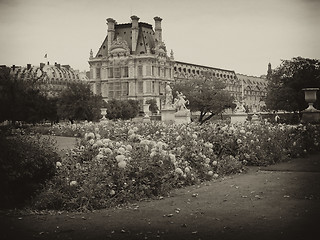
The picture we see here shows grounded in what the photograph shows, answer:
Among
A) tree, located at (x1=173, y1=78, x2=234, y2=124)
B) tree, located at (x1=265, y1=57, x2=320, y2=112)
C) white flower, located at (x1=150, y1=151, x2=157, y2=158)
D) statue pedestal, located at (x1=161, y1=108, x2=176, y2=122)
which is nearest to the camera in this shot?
white flower, located at (x1=150, y1=151, x2=157, y2=158)

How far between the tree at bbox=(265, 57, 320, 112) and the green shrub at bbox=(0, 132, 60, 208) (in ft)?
112

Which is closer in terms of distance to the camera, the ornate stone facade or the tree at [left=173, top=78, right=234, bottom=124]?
the tree at [left=173, top=78, right=234, bottom=124]

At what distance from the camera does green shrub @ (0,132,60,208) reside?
19.2 ft

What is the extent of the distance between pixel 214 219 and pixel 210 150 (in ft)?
12.5

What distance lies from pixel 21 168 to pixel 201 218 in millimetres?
2628

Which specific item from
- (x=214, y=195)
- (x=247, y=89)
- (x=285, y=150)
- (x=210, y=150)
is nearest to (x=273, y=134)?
(x=285, y=150)

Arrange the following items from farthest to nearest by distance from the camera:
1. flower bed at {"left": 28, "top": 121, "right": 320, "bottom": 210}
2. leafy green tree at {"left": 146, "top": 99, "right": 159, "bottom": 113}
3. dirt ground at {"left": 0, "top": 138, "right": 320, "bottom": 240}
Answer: leafy green tree at {"left": 146, "top": 99, "right": 159, "bottom": 113} < flower bed at {"left": 28, "top": 121, "right": 320, "bottom": 210} < dirt ground at {"left": 0, "top": 138, "right": 320, "bottom": 240}

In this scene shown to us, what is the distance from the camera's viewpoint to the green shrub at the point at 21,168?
5.85 meters

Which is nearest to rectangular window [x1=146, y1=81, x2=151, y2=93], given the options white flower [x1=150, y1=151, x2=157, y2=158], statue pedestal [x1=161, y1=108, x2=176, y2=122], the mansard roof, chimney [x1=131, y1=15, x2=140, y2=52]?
the mansard roof

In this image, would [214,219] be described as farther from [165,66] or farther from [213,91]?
[165,66]

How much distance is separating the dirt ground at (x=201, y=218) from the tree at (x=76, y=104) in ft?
103

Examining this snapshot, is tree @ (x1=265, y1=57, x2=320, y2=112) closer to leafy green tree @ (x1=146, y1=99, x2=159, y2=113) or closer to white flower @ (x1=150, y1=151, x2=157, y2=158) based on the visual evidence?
leafy green tree @ (x1=146, y1=99, x2=159, y2=113)

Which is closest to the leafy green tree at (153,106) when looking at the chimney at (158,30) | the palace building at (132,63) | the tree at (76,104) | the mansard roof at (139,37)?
the palace building at (132,63)

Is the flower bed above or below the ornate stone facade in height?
below
